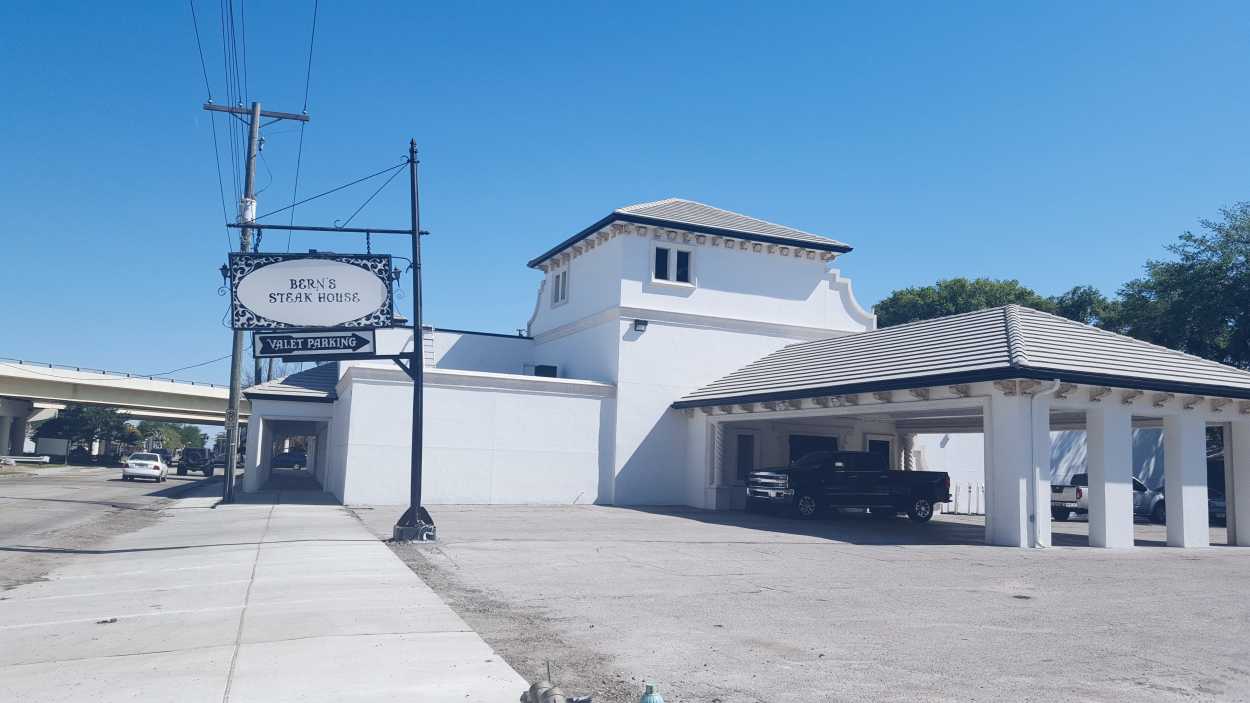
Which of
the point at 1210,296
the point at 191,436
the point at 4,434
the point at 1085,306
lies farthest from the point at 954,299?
the point at 191,436

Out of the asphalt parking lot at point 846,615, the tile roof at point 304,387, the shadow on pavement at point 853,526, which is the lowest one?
the shadow on pavement at point 853,526

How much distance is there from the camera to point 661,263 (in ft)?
94.1

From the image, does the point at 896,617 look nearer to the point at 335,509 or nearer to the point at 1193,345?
the point at 335,509

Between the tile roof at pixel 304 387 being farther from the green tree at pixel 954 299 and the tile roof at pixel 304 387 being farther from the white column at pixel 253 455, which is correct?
the green tree at pixel 954 299

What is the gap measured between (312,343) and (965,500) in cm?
2330

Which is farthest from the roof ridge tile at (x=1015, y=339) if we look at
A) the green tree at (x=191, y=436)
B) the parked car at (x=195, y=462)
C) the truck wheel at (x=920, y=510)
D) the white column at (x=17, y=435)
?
the green tree at (x=191, y=436)

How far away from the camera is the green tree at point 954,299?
179ft

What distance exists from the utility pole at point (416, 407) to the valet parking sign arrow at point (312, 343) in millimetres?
1355

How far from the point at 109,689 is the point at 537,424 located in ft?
67.6

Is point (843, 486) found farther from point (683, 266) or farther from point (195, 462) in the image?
point (195, 462)

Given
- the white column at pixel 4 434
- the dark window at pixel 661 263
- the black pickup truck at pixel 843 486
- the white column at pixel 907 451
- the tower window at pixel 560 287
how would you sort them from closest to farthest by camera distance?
the black pickup truck at pixel 843 486, the dark window at pixel 661 263, the white column at pixel 907 451, the tower window at pixel 560 287, the white column at pixel 4 434

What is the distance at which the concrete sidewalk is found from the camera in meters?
6.27

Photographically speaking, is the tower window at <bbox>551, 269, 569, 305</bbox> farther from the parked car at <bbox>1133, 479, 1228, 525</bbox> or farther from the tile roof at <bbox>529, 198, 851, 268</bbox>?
the parked car at <bbox>1133, 479, 1228, 525</bbox>

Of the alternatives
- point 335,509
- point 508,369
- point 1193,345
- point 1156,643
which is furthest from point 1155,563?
point 1193,345
